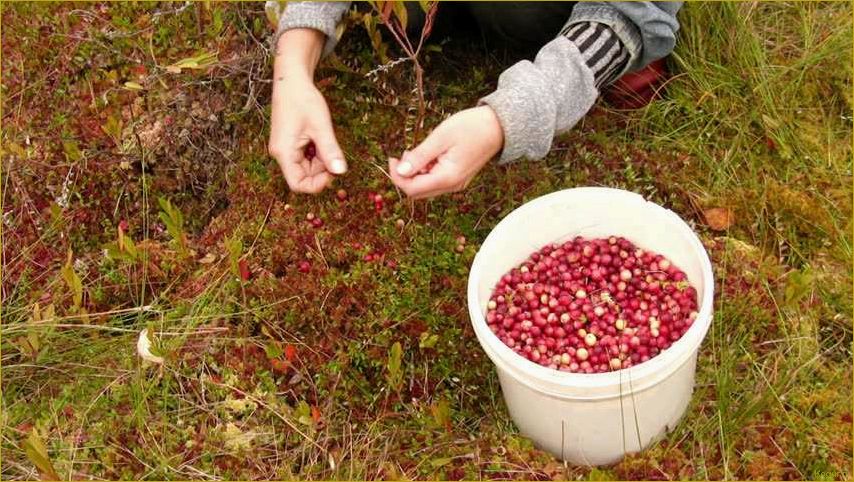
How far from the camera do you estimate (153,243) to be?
274cm

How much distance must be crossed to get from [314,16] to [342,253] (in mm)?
720

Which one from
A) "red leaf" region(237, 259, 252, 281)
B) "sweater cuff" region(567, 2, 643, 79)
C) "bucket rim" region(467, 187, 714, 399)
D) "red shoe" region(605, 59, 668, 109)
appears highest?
"sweater cuff" region(567, 2, 643, 79)

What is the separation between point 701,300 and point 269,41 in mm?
1689

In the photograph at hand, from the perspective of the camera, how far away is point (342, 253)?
2.60 metres

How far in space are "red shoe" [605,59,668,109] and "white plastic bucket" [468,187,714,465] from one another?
67 centimetres

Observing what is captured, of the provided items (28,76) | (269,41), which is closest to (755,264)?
(269,41)

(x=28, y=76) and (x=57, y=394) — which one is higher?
(x=28, y=76)

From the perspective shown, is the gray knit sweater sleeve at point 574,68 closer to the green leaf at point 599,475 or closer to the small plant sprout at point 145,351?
the green leaf at point 599,475

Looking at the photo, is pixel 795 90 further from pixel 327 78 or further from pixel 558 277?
pixel 327 78

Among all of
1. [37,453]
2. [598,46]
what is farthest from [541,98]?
[37,453]

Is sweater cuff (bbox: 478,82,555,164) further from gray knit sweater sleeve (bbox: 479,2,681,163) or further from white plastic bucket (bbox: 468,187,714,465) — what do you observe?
white plastic bucket (bbox: 468,187,714,465)

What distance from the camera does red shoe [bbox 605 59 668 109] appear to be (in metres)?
2.83

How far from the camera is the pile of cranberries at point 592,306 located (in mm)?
2166

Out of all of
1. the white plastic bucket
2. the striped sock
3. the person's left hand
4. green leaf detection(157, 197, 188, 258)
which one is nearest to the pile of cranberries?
the white plastic bucket
